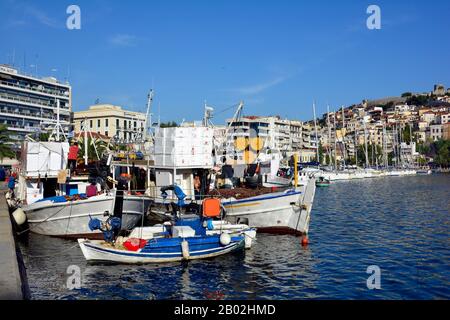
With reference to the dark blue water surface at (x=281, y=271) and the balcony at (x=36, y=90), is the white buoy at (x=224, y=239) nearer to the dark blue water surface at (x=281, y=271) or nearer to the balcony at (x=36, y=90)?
the dark blue water surface at (x=281, y=271)

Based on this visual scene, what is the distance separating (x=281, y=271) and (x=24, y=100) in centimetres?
9388

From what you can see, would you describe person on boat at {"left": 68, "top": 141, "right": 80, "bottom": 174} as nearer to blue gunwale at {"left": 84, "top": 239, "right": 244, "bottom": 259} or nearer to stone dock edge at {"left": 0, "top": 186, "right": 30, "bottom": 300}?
stone dock edge at {"left": 0, "top": 186, "right": 30, "bottom": 300}

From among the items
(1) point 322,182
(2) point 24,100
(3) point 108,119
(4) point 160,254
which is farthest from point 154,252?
(3) point 108,119

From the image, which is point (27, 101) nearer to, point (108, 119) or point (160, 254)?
point (108, 119)

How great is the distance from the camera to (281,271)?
2070 centimetres

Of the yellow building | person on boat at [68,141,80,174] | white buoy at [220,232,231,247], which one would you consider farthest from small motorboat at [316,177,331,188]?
white buoy at [220,232,231,247]

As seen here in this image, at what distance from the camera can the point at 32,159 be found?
103 feet

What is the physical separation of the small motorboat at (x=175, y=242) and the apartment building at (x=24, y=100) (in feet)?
239

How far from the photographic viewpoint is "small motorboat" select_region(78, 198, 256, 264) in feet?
69.3

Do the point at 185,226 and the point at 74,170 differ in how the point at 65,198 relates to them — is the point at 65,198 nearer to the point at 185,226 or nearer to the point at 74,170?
the point at 74,170

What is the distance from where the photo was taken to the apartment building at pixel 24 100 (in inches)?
3760

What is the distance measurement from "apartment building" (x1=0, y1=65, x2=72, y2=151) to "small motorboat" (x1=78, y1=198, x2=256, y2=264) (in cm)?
7279

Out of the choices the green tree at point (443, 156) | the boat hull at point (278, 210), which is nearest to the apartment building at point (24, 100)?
the boat hull at point (278, 210)
